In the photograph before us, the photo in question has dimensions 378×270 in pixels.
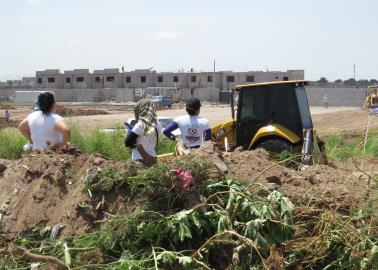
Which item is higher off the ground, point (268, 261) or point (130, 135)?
point (130, 135)

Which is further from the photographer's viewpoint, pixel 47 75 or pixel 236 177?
pixel 47 75

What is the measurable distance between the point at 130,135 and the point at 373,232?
108 inches

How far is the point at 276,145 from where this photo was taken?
10781 mm

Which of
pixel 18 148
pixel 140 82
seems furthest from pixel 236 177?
pixel 140 82

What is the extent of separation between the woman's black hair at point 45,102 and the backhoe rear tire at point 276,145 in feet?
15.2

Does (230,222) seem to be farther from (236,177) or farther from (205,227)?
(236,177)

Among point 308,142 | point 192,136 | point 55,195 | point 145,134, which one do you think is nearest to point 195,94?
point 308,142

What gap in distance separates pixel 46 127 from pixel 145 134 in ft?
4.22

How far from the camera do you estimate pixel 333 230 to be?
4953 mm

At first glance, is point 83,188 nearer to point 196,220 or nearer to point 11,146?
point 196,220

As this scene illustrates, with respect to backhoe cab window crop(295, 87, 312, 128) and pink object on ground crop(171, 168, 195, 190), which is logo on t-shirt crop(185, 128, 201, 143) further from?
backhoe cab window crop(295, 87, 312, 128)

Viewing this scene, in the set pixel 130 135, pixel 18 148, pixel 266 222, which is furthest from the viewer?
pixel 18 148

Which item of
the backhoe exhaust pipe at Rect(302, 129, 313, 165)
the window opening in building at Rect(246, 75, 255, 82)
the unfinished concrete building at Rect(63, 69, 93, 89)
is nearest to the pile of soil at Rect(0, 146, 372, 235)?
the backhoe exhaust pipe at Rect(302, 129, 313, 165)

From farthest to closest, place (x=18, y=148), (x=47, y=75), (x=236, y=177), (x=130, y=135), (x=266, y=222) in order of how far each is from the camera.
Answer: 1. (x=47, y=75)
2. (x=18, y=148)
3. (x=130, y=135)
4. (x=236, y=177)
5. (x=266, y=222)
